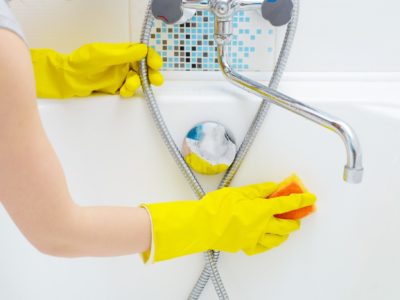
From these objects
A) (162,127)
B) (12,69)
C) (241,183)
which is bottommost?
(241,183)

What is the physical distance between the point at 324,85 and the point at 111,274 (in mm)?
557

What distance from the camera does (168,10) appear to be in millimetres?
779

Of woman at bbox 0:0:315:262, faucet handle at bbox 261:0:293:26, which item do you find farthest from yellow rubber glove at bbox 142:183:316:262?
faucet handle at bbox 261:0:293:26

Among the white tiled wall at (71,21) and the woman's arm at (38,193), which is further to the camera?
the white tiled wall at (71,21)

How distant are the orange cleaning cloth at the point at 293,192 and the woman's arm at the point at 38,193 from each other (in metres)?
0.29

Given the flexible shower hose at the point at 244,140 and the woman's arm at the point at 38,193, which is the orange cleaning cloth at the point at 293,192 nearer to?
the flexible shower hose at the point at 244,140

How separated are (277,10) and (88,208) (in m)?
0.44

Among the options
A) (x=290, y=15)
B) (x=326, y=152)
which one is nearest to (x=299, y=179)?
(x=326, y=152)

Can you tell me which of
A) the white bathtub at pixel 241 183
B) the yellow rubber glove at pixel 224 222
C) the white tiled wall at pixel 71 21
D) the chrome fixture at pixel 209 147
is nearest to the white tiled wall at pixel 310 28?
the white tiled wall at pixel 71 21

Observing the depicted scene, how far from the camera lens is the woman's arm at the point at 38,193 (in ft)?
1.42

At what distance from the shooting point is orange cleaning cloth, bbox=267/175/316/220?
82cm

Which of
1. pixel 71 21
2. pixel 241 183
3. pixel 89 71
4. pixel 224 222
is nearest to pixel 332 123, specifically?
pixel 224 222

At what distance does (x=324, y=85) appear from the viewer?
3.23 feet

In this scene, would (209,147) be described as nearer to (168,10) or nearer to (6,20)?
(168,10)
